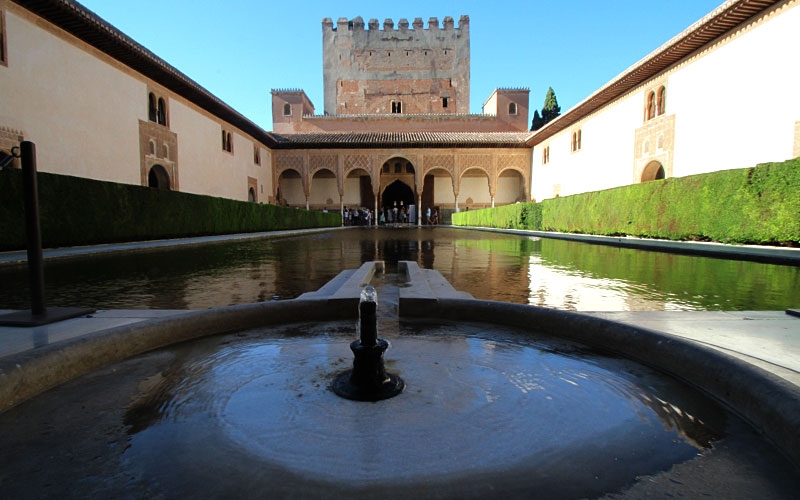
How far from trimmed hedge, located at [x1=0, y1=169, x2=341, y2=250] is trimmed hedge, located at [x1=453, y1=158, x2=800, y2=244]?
35.1 feet

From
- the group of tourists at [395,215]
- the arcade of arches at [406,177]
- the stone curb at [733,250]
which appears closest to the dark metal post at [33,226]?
the stone curb at [733,250]

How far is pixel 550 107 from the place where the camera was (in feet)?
119

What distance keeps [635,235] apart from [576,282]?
25.1 ft

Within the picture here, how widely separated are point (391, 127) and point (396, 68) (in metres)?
7.18

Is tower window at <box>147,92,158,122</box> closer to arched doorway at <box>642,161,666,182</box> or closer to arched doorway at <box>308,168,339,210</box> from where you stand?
arched doorway at <box>308,168,339,210</box>

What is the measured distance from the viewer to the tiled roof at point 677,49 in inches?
411

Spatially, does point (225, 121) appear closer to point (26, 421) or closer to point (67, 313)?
point (67, 313)

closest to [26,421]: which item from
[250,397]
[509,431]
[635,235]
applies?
[250,397]

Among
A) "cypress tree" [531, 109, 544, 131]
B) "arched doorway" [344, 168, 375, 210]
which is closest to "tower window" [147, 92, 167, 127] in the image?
"arched doorway" [344, 168, 375, 210]

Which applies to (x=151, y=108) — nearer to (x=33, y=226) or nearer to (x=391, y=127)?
(x=33, y=226)

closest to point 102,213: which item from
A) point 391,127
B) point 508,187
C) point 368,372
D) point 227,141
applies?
point 368,372

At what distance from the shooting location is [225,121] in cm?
2014

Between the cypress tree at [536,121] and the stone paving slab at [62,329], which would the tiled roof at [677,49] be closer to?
the stone paving slab at [62,329]

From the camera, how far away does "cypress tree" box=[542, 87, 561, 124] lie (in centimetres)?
3619
